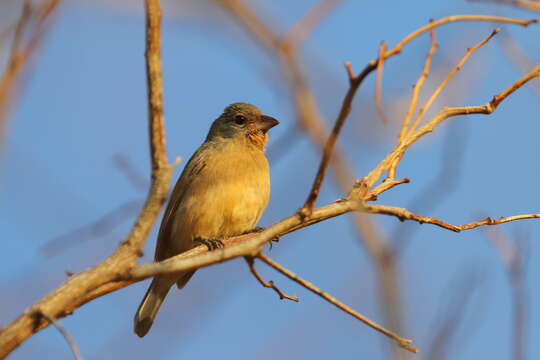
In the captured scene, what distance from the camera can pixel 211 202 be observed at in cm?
548

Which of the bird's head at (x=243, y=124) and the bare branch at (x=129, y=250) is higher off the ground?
the bird's head at (x=243, y=124)

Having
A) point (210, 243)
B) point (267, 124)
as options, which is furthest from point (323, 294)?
point (267, 124)

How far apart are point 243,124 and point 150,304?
190 cm

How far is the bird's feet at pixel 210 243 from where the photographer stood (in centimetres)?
521

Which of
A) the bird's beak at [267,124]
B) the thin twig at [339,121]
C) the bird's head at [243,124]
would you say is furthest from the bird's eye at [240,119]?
the thin twig at [339,121]

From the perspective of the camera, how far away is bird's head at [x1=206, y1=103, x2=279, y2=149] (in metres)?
6.23

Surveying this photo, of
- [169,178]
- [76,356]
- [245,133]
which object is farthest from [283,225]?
[245,133]

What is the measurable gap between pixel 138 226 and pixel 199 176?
3327mm

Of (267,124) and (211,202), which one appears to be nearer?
(211,202)

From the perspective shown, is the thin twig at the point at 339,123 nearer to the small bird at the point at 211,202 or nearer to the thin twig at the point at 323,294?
the thin twig at the point at 323,294

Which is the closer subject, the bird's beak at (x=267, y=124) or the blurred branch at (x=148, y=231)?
the blurred branch at (x=148, y=231)

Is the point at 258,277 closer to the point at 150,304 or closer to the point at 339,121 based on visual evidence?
the point at 339,121

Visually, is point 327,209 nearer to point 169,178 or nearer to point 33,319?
point 169,178

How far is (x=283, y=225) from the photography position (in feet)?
7.77
